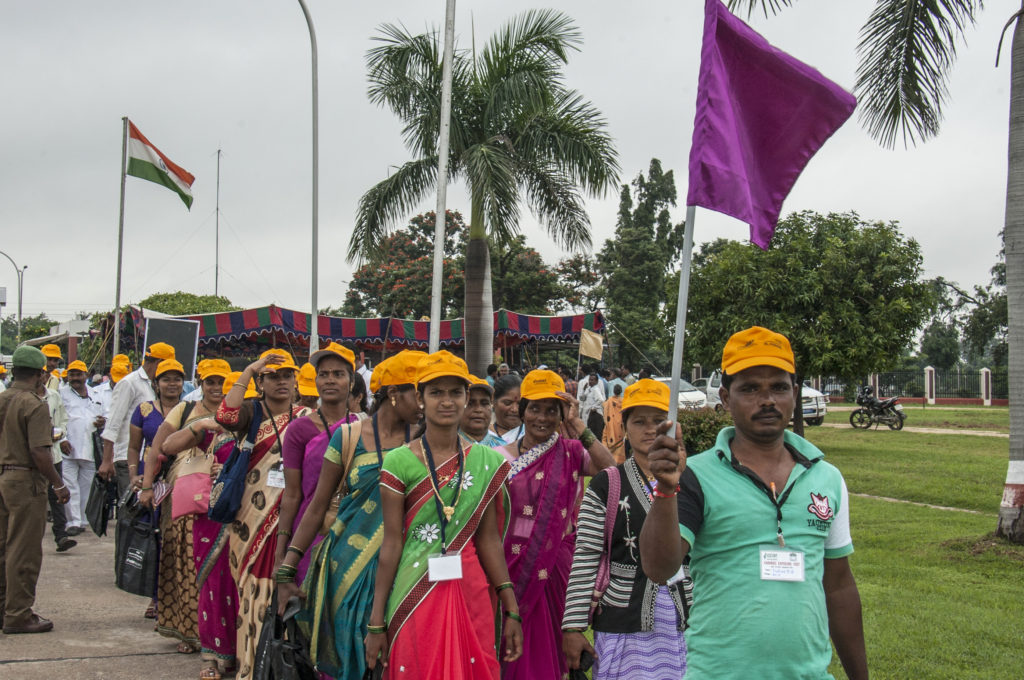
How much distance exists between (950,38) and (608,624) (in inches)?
323

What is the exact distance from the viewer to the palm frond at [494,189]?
48.6 feet

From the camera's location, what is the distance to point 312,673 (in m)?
4.23

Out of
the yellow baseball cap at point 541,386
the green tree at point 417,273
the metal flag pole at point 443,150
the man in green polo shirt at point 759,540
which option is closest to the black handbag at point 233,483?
the yellow baseball cap at point 541,386

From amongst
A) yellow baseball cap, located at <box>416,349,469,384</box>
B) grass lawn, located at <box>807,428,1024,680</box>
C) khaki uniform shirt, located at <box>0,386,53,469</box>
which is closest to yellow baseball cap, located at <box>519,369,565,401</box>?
yellow baseball cap, located at <box>416,349,469,384</box>

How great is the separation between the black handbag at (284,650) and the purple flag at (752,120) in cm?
259

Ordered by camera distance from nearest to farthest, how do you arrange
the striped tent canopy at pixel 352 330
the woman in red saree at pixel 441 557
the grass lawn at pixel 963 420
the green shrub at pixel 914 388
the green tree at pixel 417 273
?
1. the woman in red saree at pixel 441 557
2. the striped tent canopy at pixel 352 330
3. the grass lawn at pixel 963 420
4. the green tree at pixel 417 273
5. the green shrub at pixel 914 388

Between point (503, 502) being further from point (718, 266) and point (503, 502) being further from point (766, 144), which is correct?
point (718, 266)

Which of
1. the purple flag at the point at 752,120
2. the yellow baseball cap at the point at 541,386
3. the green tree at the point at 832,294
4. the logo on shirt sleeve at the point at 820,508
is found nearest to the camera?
the logo on shirt sleeve at the point at 820,508

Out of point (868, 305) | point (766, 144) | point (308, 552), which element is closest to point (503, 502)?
point (308, 552)

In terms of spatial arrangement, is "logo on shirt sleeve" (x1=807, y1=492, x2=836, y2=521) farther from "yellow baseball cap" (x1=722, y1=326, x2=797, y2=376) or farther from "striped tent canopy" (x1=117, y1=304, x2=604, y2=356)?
"striped tent canopy" (x1=117, y1=304, x2=604, y2=356)

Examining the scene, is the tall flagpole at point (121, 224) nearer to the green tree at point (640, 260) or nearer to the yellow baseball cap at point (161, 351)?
the yellow baseball cap at point (161, 351)

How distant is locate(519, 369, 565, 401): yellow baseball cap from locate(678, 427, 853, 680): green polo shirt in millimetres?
1974

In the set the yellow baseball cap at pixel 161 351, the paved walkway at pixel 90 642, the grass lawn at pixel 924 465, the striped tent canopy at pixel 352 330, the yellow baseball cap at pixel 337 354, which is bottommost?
the paved walkway at pixel 90 642

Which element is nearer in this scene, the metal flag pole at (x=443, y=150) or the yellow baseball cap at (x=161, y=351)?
the yellow baseball cap at (x=161, y=351)
